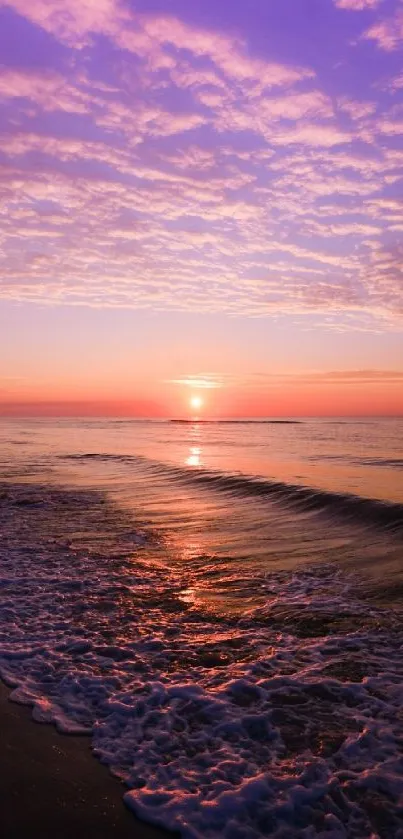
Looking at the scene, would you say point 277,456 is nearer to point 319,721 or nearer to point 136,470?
point 136,470

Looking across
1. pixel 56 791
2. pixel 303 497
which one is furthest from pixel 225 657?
pixel 303 497

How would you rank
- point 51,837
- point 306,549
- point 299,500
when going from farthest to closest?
1. point 299,500
2. point 306,549
3. point 51,837

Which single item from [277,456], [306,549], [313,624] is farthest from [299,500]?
[277,456]

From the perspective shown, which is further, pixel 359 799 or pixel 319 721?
pixel 319 721

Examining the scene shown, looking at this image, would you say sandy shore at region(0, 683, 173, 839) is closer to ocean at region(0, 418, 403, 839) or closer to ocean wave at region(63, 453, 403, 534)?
ocean at region(0, 418, 403, 839)

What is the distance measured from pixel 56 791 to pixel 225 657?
2.82m

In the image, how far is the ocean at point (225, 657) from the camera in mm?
4109

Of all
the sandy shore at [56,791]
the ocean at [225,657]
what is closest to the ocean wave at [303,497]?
the ocean at [225,657]

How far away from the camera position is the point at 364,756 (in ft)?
14.9

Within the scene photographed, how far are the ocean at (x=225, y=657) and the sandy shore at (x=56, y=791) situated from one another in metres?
0.15

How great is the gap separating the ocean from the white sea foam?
2 cm

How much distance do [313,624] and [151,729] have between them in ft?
11.0

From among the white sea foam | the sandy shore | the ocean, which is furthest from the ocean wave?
the sandy shore

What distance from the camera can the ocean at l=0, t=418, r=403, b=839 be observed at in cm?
411
